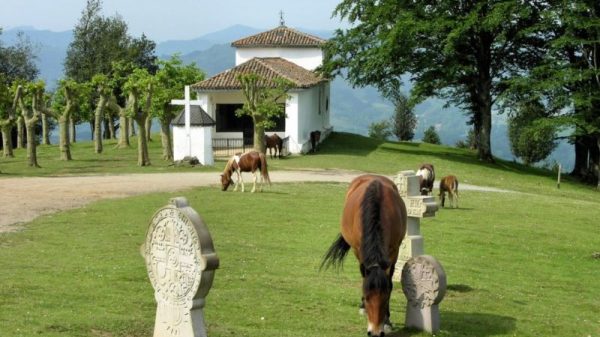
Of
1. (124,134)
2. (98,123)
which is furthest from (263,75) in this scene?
(98,123)

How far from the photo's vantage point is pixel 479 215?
25.8 metres

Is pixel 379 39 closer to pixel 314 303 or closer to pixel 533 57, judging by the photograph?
pixel 533 57

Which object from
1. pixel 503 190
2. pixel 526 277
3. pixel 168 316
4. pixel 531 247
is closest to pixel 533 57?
pixel 503 190

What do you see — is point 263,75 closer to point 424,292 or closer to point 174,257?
point 424,292

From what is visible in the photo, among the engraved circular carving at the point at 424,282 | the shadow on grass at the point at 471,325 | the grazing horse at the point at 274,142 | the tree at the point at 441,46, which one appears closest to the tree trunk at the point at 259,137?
the grazing horse at the point at 274,142

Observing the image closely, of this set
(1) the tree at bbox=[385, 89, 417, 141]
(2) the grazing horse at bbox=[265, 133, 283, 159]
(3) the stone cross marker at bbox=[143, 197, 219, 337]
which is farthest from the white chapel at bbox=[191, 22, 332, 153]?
(3) the stone cross marker at bbox=[143, 197, 219, 337]

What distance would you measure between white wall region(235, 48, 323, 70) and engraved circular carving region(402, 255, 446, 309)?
51.4 m

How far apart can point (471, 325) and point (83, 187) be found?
20.5 meters

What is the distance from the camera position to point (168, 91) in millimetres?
48312

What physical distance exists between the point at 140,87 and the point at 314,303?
3342 centimetres

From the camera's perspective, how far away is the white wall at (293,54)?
6212 cm

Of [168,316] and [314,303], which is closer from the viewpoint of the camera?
[168,316]

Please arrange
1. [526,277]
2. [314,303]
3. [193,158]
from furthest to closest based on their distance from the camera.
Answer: [193,158] → [526,277] → [314,303]

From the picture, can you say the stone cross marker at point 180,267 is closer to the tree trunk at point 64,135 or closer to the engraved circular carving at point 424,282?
the engraved circular carving at point 424,282
